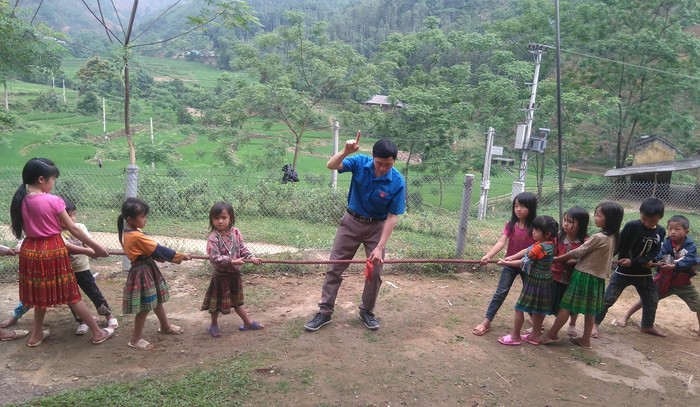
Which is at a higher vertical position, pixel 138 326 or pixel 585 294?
pixel 585 294

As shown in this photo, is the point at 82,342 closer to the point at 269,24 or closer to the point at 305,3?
the point at 269,24

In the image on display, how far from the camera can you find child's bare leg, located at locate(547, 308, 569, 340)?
4059 mm

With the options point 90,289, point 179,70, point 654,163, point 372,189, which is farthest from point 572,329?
point 179,70

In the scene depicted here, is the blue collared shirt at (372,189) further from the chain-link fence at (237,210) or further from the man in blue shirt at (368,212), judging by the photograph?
the chain-link fence at (237,210)

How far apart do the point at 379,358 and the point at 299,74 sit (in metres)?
14.6

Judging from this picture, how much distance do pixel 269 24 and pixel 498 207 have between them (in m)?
48.8

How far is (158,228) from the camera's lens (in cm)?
821

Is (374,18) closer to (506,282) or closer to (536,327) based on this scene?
(506,282)

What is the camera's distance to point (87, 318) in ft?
12.4

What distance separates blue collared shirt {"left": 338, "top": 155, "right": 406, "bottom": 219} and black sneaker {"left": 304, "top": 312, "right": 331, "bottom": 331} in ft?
3.16

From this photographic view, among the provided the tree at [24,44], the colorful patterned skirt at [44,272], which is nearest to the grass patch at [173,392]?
the colorful patterned skirt at [44,272]

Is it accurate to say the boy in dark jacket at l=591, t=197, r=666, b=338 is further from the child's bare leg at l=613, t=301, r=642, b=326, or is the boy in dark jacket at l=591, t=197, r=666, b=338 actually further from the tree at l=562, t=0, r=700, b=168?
the tree at l=562, t=0, r=700, b=168

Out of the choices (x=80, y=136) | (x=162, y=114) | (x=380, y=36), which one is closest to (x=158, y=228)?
(x=80, y=136)

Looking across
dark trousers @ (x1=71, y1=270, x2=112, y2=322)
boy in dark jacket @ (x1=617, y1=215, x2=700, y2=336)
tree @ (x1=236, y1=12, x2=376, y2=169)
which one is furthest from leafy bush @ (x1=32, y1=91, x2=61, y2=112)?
boy in dark jacket @ (x1=617, y1=215, x2=700, y2=336)
